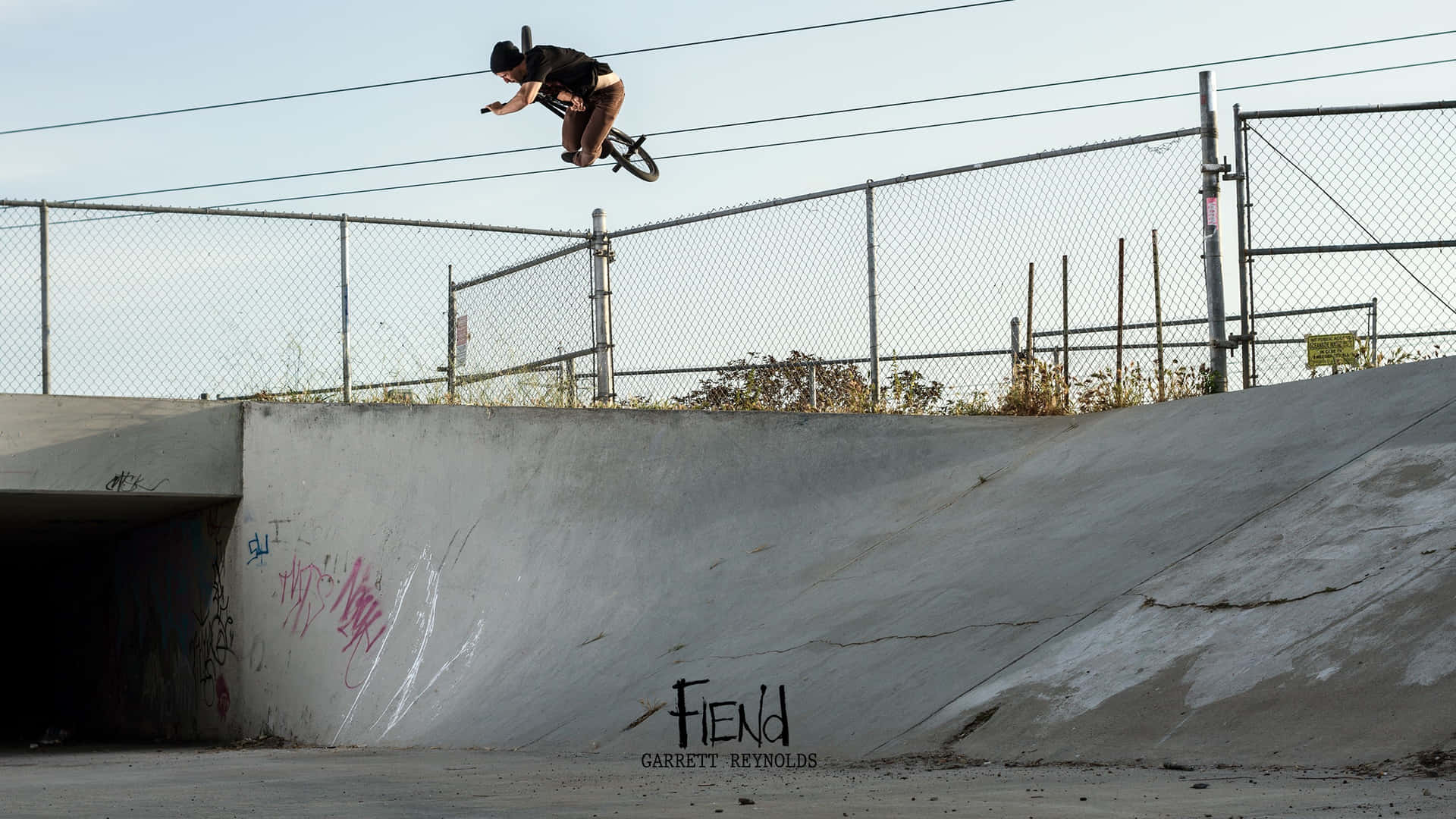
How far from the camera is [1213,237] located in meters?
9.30

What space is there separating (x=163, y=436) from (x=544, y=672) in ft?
13.1

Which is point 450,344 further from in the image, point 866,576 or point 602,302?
point 866,576

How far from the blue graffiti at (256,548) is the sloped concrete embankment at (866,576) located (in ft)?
0.15

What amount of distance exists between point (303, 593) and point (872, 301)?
5.24 metres

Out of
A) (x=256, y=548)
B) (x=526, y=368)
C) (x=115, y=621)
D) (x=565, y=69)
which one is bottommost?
(x=115, y=621)

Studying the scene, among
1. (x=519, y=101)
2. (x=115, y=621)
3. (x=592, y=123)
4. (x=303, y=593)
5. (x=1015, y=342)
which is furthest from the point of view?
(x=115, y=621)

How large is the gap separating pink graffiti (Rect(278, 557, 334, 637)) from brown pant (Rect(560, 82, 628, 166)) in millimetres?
3977

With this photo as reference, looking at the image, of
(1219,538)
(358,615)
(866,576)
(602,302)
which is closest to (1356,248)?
(1219,538)

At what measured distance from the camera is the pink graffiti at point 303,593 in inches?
406

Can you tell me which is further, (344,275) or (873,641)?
(344,275)

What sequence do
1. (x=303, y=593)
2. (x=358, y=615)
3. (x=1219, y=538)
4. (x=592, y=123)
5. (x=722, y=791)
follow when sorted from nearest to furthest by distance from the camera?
1. (x=722, y=791)
2. (x=1219, y=538)
3. (x=592, y=123)
4. (x=358, y=615)
5. (x=303, y=593)

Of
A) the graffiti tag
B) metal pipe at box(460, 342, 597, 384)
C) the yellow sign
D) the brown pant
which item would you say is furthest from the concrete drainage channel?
the brown pant

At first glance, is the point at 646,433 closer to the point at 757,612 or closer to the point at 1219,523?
the point at 757,612

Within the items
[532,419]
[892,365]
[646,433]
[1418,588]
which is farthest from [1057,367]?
[1418,588]
